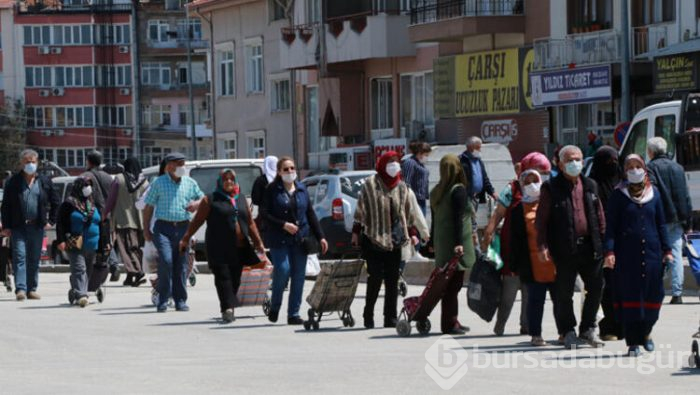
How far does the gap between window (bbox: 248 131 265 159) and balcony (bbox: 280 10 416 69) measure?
788 centimetres

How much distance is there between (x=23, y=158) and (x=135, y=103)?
299 ft

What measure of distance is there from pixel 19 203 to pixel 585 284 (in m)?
9.96

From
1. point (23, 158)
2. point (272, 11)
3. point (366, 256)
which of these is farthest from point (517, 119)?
point (366, 256)

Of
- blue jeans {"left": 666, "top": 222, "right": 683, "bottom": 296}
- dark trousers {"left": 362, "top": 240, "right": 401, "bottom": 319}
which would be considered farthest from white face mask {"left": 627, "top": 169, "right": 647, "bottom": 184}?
blue jeans {"left": 666, "top": 222, "right": 683, "bottom": 296}

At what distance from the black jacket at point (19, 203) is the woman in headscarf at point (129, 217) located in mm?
1419

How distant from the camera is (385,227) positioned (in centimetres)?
1720

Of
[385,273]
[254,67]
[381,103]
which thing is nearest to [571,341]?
[385,273]

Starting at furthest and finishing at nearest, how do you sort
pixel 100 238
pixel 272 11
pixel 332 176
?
pixel 272 11
pixel 332 176
pixel 100 238

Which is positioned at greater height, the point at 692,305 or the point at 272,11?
the point at 272,11

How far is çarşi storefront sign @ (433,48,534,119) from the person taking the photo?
147 ft

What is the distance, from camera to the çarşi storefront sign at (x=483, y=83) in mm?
44719

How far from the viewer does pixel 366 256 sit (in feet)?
56.9

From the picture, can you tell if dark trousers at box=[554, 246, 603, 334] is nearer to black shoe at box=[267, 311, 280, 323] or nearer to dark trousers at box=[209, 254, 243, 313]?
black shoe at box=[267, 311, 280, 323]

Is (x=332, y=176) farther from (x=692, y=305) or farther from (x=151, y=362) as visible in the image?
(x=151, y=362)
